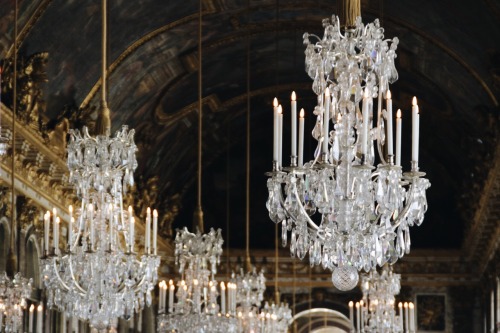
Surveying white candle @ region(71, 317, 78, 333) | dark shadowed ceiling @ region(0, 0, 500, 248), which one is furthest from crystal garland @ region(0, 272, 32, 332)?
white candle @ region(71, 317, 78, 333)

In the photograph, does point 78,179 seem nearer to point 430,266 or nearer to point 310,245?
point 310,245

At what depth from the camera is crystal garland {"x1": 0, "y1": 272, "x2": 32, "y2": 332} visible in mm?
18047

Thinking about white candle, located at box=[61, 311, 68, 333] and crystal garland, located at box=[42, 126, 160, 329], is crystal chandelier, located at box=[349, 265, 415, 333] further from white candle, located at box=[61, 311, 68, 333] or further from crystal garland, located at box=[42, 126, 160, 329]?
crystal garland, located at box=[42, 126, 160, 329]

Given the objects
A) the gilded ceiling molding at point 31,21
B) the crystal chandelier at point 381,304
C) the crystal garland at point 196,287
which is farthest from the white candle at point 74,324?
the crystal garland at point 196,287

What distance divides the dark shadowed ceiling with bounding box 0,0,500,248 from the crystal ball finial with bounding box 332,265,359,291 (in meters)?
9.28

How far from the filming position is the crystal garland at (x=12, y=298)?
18.0 metres

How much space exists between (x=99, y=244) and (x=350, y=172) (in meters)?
3.84

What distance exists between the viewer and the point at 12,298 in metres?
18.2

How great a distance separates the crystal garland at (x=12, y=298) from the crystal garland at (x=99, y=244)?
7.50ft

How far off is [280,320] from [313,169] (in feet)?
51.0

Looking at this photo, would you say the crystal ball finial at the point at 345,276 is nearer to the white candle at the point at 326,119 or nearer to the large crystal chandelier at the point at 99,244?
the white candle at the point at 326,119

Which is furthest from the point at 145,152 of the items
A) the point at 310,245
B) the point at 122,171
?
the point at 310,245

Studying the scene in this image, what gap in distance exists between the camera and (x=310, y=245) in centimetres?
1325

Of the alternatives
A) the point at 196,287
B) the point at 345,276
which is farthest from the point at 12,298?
the point at 345,276
